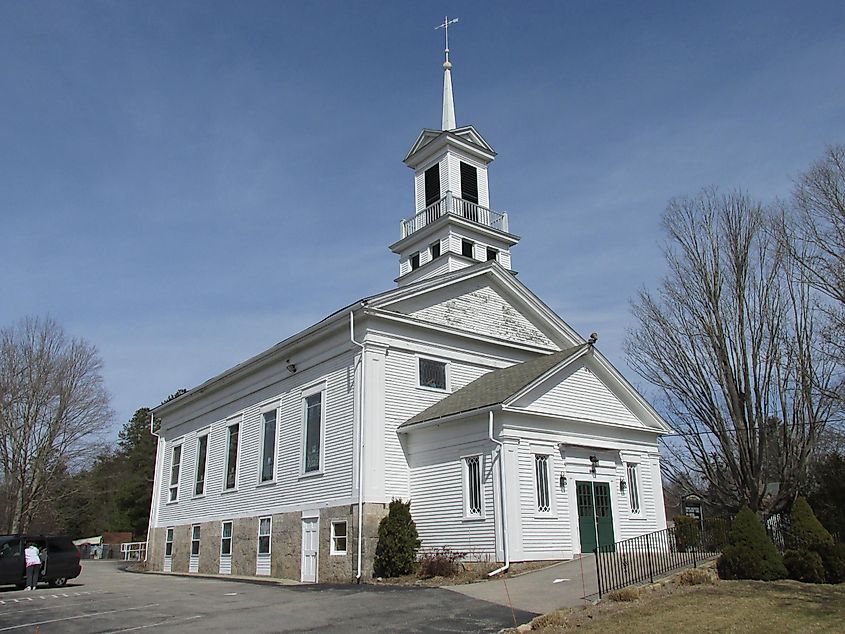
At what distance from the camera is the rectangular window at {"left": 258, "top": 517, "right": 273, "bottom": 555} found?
2455 cm

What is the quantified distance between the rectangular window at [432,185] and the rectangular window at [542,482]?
14.4 m

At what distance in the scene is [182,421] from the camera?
33.7 m

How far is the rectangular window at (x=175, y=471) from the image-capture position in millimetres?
32753

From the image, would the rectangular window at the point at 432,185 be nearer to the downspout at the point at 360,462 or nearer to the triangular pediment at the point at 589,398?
the downspout at the point at 360,462

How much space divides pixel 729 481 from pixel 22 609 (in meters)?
20.0

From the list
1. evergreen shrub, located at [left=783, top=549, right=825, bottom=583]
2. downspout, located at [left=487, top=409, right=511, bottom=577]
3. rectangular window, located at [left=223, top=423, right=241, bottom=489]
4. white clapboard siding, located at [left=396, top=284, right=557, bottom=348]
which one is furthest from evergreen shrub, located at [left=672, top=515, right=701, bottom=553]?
rectangular window, located at [left=223, top=423, right=241, bottom=489]

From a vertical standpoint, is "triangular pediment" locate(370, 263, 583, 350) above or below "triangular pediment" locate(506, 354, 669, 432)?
above

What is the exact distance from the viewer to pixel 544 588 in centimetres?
1498

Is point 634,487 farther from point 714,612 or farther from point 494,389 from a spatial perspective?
point 714,612

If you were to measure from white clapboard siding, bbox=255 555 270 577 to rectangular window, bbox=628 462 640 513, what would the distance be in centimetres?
1190

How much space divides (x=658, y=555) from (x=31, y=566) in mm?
17190

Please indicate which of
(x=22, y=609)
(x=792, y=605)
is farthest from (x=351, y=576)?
(x=792, y=605)

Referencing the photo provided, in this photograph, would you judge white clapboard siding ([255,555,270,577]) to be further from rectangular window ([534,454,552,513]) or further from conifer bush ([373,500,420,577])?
rectangular window ([534,454,552,513])

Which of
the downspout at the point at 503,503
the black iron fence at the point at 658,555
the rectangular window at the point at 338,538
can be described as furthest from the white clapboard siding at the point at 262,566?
the black iron fence at the point at 658,555
